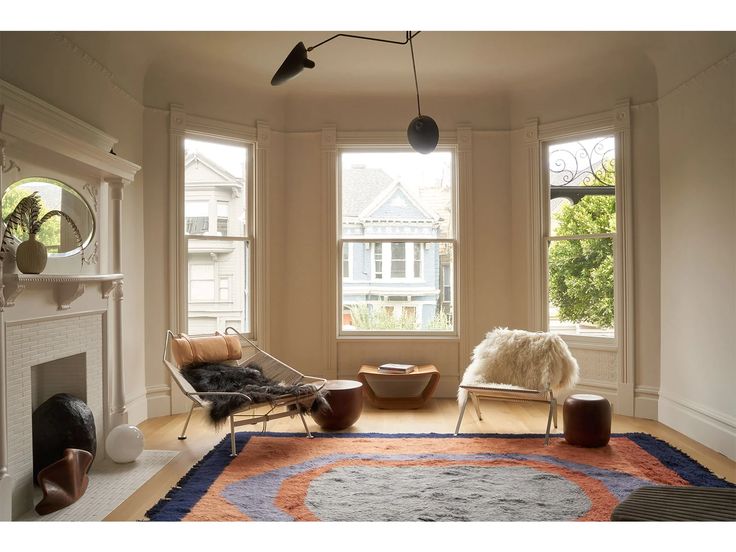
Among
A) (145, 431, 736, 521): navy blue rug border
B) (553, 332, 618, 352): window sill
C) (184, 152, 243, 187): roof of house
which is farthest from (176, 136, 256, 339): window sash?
(553, 332, 618, 352): window sill

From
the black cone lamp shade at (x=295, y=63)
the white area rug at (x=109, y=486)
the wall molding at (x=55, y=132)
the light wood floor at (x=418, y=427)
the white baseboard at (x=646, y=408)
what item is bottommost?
the light wood floor at (x=418, y=427)

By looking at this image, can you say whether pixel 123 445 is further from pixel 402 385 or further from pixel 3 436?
pixel 402 385

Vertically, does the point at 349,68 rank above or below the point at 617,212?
above

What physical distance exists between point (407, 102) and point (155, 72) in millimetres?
2422

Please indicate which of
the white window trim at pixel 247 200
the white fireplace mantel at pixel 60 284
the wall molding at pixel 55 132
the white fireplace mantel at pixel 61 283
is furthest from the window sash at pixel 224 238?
the white fireplace mantel at pixel 60 284

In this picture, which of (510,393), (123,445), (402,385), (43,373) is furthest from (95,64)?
(510,393)

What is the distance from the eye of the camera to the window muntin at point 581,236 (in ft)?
17.6

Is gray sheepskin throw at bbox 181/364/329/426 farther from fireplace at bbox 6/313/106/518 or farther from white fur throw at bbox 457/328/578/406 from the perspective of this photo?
white fur throw at bbox 457/328/578/406

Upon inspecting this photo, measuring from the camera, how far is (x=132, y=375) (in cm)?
488

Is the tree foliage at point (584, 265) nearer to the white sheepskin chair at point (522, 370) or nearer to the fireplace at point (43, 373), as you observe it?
the white sheepskin chair at point (522, 370)

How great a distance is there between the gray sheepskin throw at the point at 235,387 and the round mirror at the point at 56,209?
1285 mm

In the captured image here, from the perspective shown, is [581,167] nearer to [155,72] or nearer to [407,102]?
[407,102]

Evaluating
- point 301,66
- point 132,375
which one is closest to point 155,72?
point 301,66

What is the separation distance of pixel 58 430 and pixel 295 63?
262 cm
